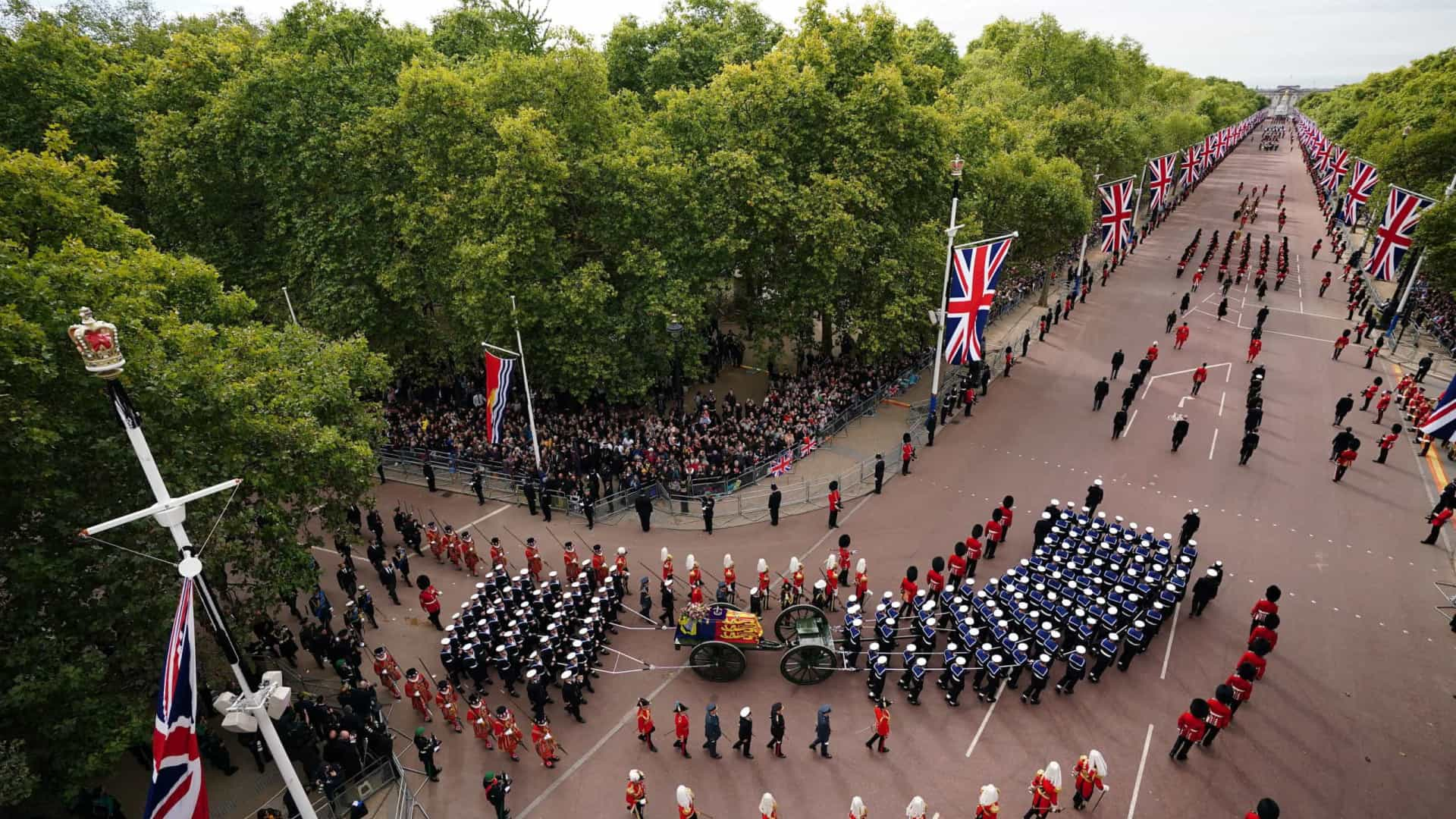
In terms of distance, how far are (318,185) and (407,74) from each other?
209 inches

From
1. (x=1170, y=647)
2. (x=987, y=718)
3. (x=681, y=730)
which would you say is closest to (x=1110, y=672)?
(x=1170, y=647)

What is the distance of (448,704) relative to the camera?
1359 cm

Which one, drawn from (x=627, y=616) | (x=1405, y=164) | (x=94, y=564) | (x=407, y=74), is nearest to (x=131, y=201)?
(x=407, y=74)

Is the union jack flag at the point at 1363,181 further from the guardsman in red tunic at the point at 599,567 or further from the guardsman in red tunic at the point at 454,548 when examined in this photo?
the guardsman in red tunic at the point at 454,548

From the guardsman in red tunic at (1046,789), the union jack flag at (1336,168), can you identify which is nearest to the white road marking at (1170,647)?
the guardsman in red tunic at (1046,789)

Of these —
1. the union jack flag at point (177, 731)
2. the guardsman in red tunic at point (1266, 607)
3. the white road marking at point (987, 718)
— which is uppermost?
the union jack flag at point (177, 731)

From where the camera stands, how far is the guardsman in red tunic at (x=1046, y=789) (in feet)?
35.8

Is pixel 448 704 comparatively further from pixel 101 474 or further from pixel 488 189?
pixel 488 189

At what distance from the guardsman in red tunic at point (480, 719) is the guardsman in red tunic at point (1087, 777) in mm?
10271

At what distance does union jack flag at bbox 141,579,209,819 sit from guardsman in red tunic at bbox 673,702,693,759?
7067 millimetres

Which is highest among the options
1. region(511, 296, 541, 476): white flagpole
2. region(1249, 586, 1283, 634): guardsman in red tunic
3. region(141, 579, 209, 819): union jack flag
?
region(141, 579, 209, 819): union jack flag

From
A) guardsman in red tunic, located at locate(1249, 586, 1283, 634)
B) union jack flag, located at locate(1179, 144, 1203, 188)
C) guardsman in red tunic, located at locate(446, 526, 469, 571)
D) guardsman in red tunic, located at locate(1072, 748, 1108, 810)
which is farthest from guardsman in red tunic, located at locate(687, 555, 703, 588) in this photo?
union jack flag, located at locate(1179, 144, 1203, 188)

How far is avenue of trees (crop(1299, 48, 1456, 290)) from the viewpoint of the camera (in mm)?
27719

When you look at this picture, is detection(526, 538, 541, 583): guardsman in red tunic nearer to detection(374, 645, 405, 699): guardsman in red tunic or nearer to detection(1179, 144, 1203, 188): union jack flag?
detection(374, 645, 405, 699): guardsman in red tunic
